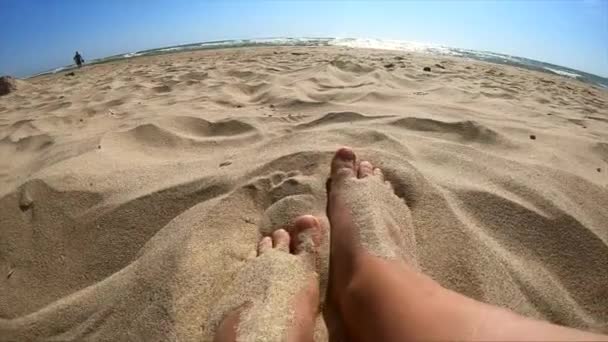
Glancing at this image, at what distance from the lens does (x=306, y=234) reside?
50.3 inches

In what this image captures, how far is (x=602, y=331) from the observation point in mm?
1066

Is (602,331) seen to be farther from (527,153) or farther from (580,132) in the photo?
(580,132)

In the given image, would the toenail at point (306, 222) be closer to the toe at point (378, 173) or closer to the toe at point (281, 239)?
the toe at point (281, 239)

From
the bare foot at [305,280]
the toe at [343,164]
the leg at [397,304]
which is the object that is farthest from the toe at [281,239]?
the toe at [343,164]

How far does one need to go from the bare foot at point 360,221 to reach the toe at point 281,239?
6.0 inches

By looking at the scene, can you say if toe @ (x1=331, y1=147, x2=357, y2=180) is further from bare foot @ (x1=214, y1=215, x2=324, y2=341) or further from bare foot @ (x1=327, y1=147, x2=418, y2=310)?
bare foot @ (x1=214, y1=215, x2=324, y2=341)

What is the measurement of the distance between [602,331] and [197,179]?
1422mm

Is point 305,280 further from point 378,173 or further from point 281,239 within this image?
point 378,173

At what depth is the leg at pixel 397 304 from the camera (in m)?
0.83

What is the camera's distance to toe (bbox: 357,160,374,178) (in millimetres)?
1541

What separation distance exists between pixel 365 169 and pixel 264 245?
582mm

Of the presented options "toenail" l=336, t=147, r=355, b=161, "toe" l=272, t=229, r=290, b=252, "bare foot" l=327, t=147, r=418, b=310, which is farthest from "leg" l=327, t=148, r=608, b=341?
"toenail" l=336, t=147, r=355, b=161

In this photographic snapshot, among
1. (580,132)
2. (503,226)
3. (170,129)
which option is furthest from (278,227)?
(580,132)

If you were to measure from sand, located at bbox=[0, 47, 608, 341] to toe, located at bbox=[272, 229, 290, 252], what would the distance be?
54 millimetres
